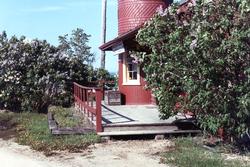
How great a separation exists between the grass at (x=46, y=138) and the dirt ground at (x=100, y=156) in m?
0.30

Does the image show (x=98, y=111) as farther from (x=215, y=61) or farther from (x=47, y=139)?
(x=215, y=61)

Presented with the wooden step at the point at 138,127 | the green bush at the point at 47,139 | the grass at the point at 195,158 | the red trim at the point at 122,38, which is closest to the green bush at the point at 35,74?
the red trim at the point at 122,38

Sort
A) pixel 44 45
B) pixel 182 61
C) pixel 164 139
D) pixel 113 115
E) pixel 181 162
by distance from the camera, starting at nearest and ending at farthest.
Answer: pixel 181 162 < pixel 182 61 < pixel 164 139 < pixel 113 115 < pixel 44 45

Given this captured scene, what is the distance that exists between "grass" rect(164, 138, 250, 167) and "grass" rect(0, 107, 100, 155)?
2418mm

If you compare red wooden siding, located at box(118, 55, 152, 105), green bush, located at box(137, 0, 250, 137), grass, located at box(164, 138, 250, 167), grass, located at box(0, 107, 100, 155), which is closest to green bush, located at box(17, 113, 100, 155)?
grass, located at box(0, 107, 100, 155)

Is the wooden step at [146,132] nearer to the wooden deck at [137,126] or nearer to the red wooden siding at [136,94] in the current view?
the wooden deck at [137,126]

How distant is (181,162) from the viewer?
10.6 m

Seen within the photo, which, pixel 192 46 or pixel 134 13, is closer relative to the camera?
pixel 192 46

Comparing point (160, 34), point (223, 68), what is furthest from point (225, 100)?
point (160, 34)

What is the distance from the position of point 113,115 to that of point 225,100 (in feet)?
22.2

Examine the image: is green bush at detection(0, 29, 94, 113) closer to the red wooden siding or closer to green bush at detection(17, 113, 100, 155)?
the red wooden siding

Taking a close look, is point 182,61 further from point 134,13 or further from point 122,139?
point 134,13

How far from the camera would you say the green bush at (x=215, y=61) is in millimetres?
10477

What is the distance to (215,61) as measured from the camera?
35.1 ft
